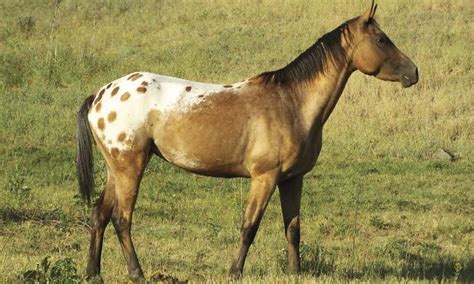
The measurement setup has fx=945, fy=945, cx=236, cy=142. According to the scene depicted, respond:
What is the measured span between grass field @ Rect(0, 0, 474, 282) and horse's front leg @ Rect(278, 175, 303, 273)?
7.5 inches

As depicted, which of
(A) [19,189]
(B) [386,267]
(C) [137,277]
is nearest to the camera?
(C) [137,277]

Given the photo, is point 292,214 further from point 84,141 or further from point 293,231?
point 84,141

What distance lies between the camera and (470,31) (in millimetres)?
22922

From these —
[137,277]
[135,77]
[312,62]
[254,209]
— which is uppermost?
[312,62]

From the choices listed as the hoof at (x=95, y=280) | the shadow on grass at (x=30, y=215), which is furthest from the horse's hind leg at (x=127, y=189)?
the shadow on grass at (x=30, y=215)

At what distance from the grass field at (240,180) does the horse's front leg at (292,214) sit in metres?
0.19

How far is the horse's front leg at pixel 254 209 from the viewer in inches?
311

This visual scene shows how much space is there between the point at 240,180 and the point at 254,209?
565 cm

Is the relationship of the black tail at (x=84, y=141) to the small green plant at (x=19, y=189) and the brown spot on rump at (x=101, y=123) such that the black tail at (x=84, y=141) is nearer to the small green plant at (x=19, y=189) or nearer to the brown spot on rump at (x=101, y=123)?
the brown spot on rump at (x=101, y=123)

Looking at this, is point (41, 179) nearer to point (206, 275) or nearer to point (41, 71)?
point (206, 275)

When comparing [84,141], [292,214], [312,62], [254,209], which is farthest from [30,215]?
[312,62]

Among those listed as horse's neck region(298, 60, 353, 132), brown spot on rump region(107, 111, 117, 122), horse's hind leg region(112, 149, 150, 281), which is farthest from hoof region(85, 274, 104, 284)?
horse's neck region(298, 60, 353, 132)

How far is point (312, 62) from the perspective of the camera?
8.46 metres

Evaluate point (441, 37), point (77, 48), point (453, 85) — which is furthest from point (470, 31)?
point (77, 48)
